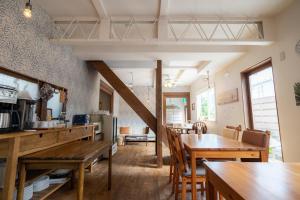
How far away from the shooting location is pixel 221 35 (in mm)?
3297

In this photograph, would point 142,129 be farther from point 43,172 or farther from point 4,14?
point 4,14

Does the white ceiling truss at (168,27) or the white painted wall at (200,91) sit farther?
the white painted wall at (200,91)

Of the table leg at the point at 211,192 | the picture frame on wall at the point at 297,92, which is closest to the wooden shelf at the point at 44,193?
the table leg at the point at 211,192

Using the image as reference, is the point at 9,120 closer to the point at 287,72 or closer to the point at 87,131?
the point at 87,131

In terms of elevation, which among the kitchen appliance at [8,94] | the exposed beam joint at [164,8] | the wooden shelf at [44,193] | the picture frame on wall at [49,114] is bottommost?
the wooden shelf at [44,193]

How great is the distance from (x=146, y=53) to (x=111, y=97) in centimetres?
412

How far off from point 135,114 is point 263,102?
223 inches

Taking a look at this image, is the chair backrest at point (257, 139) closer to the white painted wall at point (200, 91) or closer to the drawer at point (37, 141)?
the drawer at point (37, 141)

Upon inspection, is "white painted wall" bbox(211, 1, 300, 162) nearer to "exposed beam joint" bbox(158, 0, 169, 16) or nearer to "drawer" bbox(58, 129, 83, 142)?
"exposed beam joint" bbox(158, 0, 169, 16)

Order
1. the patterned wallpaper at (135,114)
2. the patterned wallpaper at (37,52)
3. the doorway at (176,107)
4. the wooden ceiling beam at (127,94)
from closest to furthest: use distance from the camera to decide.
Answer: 1. the patterned wallpaper at (37,52)
2. the wooden ceiling beam at (127,94)
3. the patterned wallpaper at (135,114)
4. the doorway at (176,107)

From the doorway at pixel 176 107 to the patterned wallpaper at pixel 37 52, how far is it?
4.91 meters

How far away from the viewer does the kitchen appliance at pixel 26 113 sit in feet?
6.02

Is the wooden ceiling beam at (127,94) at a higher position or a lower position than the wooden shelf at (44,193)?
higher

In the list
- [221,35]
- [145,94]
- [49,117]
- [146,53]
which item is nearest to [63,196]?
[49,117]
